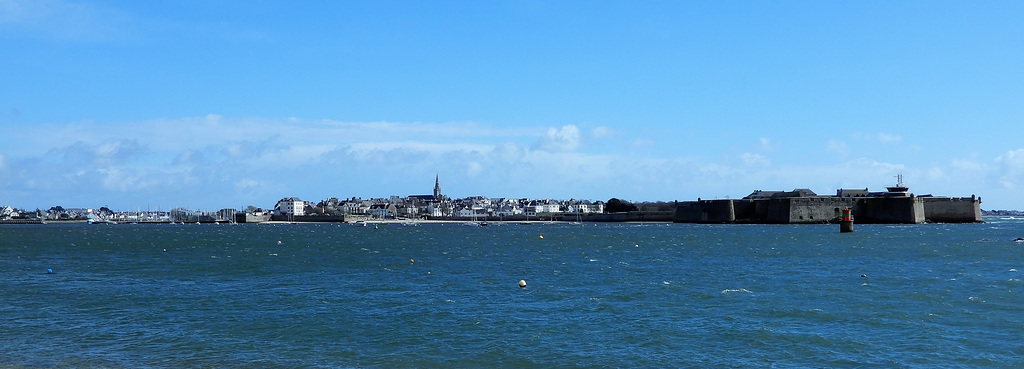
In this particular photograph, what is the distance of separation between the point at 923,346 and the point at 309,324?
14968 mm

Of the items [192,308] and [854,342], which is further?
[192,308]

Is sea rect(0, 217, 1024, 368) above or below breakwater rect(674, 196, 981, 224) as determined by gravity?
below

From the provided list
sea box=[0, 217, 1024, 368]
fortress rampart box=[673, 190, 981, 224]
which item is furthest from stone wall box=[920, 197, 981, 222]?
sea box=[0, 217, 1024, 368]

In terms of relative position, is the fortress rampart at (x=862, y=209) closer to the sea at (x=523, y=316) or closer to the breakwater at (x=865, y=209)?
the breakwater at (x=865, y=209)

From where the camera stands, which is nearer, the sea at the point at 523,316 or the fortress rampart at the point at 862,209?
the sea at the point at 523,316

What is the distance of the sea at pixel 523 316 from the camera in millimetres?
18391

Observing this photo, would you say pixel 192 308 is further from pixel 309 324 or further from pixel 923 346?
pixel 923 346

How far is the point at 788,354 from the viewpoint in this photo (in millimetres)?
18438

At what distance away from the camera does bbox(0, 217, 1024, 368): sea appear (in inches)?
724

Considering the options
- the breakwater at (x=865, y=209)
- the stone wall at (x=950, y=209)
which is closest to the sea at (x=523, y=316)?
the breakwater at (x=865, y=209)

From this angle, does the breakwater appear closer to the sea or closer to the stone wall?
the stone wall

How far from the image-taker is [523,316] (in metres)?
24.3

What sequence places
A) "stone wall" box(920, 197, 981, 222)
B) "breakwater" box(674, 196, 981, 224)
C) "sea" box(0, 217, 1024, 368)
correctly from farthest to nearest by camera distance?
"stone wall" box(920, 197, 981, 222) → "breakwater" box(674, 196, 981, 224) → "sea" box(0, 217, 1024, 368)

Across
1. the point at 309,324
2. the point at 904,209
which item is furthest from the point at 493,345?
the point at 904,209
